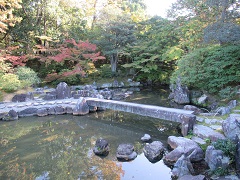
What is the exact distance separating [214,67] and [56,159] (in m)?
8.44

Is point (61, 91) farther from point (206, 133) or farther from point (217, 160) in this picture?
point (217, 160)

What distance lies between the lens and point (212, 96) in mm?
11172

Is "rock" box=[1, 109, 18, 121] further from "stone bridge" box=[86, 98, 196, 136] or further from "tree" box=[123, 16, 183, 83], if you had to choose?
"tree" box=[123, 16, 183, 83]

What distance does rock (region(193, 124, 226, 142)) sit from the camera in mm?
5527

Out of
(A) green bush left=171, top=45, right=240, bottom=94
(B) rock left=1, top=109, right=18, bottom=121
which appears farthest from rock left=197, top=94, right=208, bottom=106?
(B) rock left=1, top=109, right=18, bottom=121

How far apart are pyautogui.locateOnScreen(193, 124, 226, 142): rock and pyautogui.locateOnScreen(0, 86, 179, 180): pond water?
46.0 inches

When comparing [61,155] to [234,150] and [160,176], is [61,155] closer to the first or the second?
[160,176]

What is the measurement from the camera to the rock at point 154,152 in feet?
18.4

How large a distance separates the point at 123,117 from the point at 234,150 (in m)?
6.17

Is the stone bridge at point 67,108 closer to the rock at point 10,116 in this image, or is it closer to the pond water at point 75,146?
the rock at point 10,116

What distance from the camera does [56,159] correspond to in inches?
226

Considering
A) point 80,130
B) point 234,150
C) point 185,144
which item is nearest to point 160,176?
point 185,144

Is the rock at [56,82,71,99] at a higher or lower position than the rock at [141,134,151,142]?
higher

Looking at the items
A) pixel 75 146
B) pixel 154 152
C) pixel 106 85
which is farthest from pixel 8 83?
pixel 154 152
